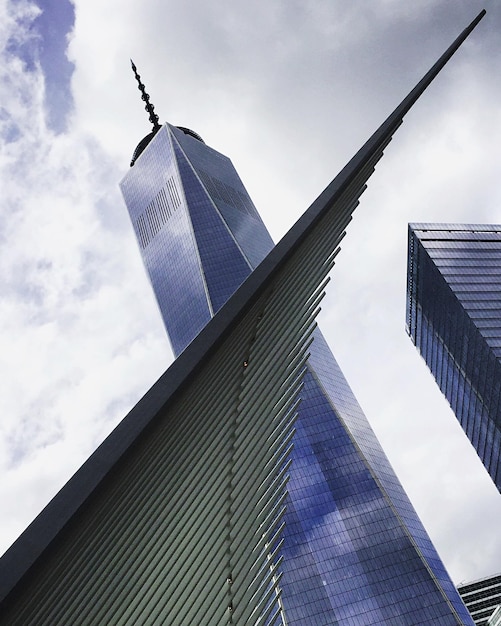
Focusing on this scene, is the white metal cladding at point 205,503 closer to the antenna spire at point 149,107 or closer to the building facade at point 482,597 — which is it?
the building facade at point 482,597

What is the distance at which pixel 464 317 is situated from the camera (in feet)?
308

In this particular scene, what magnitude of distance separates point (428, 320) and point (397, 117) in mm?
101637

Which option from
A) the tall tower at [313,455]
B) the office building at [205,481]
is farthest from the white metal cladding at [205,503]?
the tall tower at [313,455]

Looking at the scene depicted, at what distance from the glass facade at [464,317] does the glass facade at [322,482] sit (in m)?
16.6

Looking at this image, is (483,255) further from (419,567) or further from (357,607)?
(357,607)

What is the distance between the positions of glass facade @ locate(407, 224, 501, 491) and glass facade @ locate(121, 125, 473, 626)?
16.6 metres

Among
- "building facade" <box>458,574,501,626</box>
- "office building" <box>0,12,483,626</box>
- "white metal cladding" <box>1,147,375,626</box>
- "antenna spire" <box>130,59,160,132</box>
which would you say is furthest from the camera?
"antenna spire" <box>130,59,160,132</box>

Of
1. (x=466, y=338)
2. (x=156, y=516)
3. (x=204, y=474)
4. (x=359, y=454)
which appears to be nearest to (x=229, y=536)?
(x=204, y=474)

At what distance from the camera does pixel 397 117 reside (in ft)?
56.5

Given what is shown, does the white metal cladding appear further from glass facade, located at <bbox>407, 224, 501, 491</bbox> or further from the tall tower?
glass facade, located at <bbox>407, 224, 501, 491</bbox>

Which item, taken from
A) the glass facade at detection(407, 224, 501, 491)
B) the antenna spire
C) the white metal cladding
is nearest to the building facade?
the glass facade at detection(407, 224, 501, 491)

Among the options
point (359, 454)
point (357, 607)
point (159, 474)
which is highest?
point (359, 454)

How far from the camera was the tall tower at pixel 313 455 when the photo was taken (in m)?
88.2

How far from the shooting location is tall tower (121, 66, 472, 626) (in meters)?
→ 88.2
